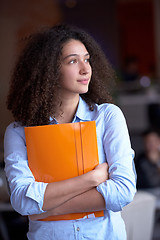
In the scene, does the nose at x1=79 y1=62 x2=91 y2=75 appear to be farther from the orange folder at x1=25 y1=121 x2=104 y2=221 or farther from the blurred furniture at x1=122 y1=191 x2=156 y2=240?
the blurred furniture at x1=122 y1=191 x2=156 y2=240

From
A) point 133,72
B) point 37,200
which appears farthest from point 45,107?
point 133,72

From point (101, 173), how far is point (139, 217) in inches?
53.9

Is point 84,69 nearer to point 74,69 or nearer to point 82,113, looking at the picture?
point 74,69

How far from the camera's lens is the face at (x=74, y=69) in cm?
110

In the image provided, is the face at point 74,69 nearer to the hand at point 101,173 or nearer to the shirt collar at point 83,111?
the shirt collar at point 83,111

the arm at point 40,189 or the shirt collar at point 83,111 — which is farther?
the shirt collar at point 83,111

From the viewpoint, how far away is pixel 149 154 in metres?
3.49

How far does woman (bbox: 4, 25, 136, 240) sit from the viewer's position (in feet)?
3.40

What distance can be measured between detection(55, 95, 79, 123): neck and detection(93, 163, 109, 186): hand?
0.58 ft

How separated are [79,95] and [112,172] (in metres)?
0.29

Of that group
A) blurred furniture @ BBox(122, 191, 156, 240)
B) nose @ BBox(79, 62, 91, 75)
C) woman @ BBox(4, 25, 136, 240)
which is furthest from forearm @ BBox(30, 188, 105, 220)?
blurred furniture @ BBox(122, 191, 156, 240)

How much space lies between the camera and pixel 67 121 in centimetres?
116

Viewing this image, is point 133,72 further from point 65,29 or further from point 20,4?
point 65,29

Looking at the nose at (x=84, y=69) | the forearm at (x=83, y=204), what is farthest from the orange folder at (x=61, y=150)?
the nose at (x=84, y=69)
